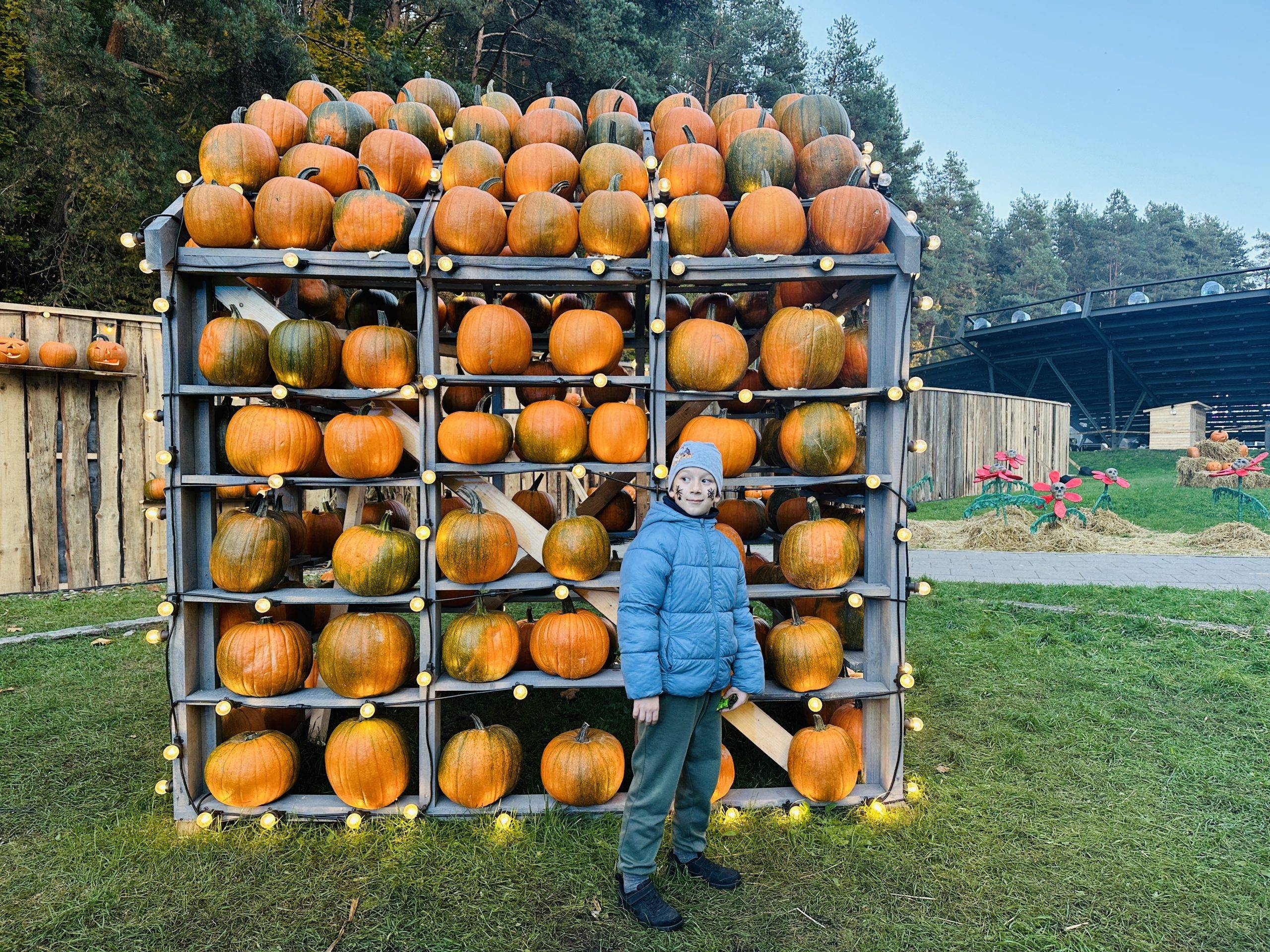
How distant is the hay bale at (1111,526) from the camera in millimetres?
10836

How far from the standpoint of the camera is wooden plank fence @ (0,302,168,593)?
7012 mm

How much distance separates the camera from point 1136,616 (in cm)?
605

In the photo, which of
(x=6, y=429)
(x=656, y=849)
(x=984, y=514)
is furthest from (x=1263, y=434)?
(x=6, y=429)

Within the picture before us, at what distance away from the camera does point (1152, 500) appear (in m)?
13.9

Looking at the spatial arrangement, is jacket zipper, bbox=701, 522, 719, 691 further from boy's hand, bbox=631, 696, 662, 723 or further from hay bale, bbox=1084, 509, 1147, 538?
hay bale, bbox=1084, 509, 1147, 538

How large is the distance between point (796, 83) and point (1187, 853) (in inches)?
859

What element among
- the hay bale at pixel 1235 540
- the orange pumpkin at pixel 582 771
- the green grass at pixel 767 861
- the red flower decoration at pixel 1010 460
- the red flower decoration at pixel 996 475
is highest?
the red flower decoration at pixel 1010 460

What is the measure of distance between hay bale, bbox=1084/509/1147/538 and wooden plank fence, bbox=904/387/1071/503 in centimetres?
346

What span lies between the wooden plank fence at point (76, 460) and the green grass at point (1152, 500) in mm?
11713

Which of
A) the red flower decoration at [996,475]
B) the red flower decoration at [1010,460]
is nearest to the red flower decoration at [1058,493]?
the red flower decoration at [996,475]

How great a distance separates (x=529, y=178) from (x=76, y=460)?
6720 millimetres

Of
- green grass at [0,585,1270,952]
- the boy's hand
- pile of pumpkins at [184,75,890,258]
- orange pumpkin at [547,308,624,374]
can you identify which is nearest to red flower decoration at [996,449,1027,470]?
green grass at [0,585,1270,952]

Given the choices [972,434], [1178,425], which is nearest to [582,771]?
[972,434]

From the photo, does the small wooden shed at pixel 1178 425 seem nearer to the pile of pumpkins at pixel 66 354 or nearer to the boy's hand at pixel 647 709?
the boy's hand at pixel 647 709
